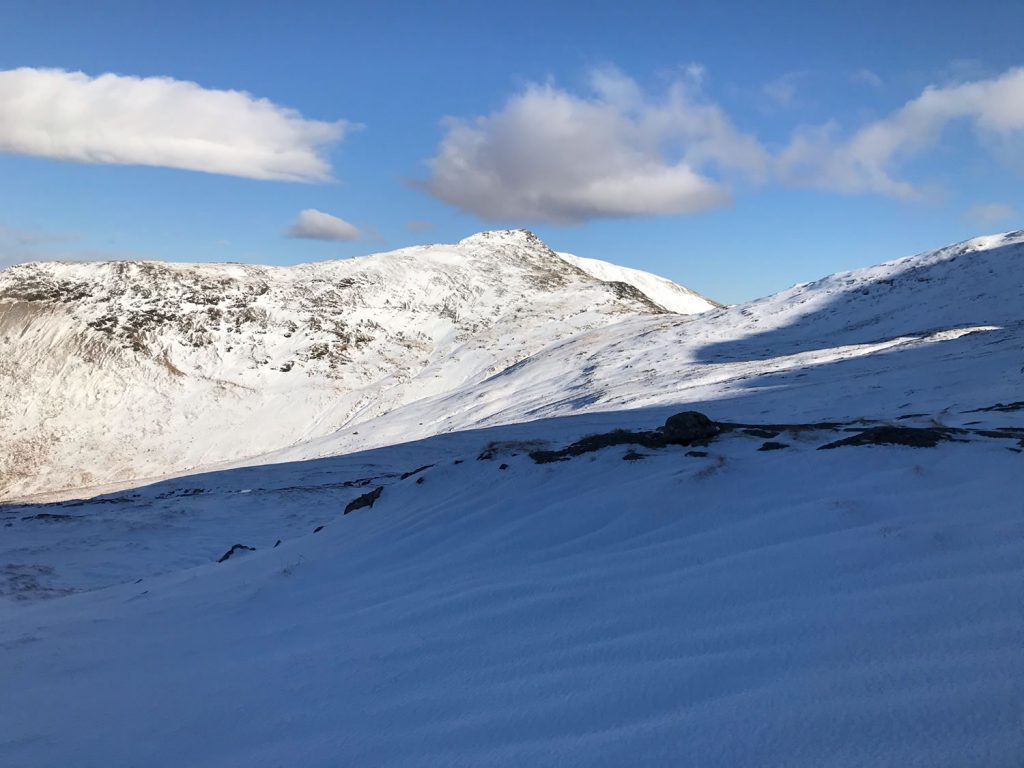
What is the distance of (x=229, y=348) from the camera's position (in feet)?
173

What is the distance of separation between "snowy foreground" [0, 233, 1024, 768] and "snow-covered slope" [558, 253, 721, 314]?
97825mm

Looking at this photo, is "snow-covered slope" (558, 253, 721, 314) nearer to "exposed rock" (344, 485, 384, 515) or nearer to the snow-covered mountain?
the snow-covered mountain

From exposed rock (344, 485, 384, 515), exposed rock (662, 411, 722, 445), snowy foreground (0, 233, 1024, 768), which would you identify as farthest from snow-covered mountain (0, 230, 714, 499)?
exposed rock (662, 411, 722, 445)

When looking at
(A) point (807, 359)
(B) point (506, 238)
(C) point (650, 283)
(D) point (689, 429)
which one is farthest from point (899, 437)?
(C) point (650, 283)

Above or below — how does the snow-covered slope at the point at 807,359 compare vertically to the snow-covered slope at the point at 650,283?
below

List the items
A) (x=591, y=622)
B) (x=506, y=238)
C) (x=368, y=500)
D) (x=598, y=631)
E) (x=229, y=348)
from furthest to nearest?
(x=506, y=238) < (x=229, y=348) < (x=368, y=500) < (x=591, y=622) < (x=598, y=631)

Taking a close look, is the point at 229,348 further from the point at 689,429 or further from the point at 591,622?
the point at 591,622

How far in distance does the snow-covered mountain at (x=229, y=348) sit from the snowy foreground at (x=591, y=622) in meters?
33.2

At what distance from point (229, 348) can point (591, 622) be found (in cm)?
5253

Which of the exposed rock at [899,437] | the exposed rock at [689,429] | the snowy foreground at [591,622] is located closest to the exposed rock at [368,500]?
the snowy foreground at [591,622]

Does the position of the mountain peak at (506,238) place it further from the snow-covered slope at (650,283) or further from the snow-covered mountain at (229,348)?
the snow-covered slope at (650,283)

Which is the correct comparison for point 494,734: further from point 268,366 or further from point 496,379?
point 268,366

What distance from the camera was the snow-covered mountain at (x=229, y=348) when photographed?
44000 millimetres

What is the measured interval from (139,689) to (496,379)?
37.2m
